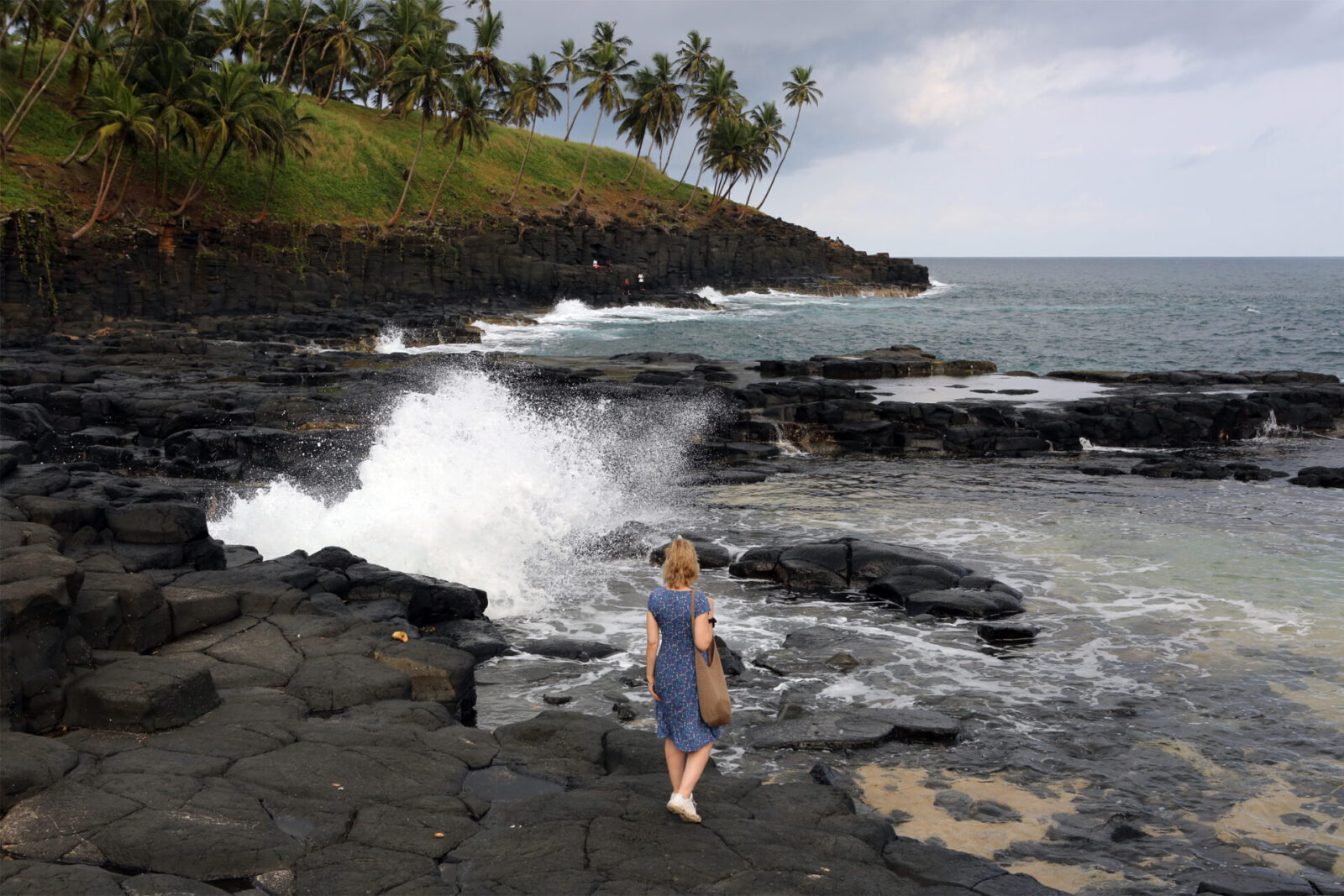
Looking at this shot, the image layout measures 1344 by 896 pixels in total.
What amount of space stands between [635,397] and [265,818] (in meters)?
20.9

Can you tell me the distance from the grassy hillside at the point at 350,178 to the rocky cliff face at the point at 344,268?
14.1 ft

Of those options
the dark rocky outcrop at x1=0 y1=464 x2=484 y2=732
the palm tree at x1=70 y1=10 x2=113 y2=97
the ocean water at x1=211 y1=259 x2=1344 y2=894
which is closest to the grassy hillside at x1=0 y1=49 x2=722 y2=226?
the palm tree at x1=70 y1=10 x2=113 y2=97

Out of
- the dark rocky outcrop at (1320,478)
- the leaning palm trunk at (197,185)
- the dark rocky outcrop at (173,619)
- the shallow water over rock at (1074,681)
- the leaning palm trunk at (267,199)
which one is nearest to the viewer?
the dark rocky outcrop at (173,619)

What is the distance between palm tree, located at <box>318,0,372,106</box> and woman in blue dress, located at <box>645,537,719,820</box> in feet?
242

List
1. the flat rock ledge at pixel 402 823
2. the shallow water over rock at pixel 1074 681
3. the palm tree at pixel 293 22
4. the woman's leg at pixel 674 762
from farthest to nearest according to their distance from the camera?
the palm tree at pixel 293 22, the shallow water over rock at pixel 1074 681, the woman's leg at pixel 674 762, the flat rock ledge at pixel 402 823

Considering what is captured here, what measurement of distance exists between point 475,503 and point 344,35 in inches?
→ 2606

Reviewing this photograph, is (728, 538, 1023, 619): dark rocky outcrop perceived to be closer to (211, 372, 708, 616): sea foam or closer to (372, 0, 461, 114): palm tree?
(211, 372, 708, 616): sea foam

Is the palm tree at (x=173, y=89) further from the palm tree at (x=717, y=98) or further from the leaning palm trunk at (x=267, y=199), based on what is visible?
the palm tree at (x=717, y=98)

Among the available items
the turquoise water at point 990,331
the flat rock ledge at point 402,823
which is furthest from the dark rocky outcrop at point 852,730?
the turquoise water at point 990,331

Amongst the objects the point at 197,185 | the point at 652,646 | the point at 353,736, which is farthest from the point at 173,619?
the point at 197,185

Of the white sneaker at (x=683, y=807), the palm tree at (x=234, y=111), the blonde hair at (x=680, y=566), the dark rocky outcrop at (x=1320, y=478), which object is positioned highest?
the palm tree at (x=234, y=111)

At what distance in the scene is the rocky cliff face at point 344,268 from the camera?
136 feet

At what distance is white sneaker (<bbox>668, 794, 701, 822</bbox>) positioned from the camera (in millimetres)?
5551

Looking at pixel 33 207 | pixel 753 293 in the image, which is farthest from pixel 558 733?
pixel 753 293
